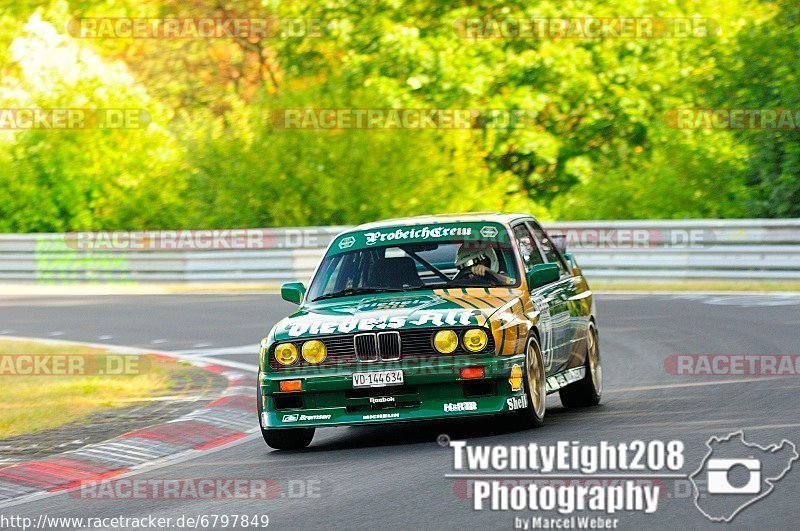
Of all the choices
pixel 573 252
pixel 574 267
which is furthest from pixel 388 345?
pixel 573 252

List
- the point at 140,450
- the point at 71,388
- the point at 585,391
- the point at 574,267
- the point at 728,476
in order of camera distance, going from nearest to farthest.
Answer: the point at 728,476
the point at 140,450
the point at 585,391
the point at 574,267
the point at 71,388

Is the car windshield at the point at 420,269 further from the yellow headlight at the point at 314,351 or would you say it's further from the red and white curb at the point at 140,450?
the red and white curb at the point at 140,450

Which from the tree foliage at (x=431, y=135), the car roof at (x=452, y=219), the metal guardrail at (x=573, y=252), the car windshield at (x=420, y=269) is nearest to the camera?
the car windshield at (x=420, y=269)

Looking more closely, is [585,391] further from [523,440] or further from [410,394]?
[410,394]

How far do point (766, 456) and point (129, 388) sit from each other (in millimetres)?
7393

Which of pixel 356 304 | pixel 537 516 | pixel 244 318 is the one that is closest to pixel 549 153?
pixel 244 318

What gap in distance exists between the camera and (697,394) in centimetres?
1255

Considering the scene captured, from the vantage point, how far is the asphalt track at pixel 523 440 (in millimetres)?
7910

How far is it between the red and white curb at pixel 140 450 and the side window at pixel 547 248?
2.63 metres

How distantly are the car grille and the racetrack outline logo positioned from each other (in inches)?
66.5

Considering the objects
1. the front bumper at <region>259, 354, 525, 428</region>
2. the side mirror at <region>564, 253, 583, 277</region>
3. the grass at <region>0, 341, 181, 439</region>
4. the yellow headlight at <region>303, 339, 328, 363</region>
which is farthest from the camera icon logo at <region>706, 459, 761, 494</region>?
the grass at <region>0, 341, 181, 439</region>

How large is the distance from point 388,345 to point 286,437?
109 centimetres

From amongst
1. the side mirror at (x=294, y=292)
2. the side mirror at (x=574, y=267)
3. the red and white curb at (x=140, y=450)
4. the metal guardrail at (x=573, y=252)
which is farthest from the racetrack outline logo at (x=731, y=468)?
the metal guardrail at (x=573, y=252)

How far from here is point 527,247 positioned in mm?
12062
